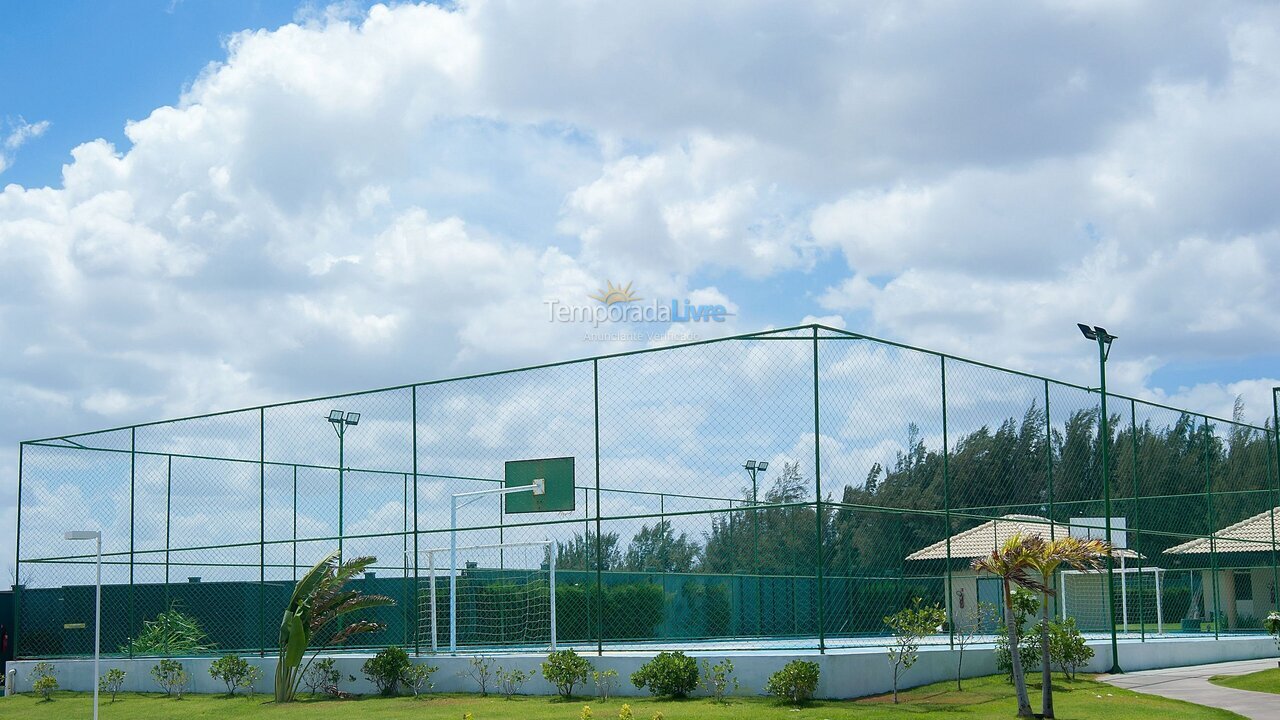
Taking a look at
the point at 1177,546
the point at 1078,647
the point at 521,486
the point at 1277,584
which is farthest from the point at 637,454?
the point at 1177,546

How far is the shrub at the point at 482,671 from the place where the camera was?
19.1 meters

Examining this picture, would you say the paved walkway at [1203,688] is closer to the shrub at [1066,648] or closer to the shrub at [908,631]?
the shrub at [1066,648]

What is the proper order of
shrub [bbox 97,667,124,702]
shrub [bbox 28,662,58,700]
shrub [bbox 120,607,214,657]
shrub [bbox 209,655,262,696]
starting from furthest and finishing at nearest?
shrub [bbox 28,662,58,700] < shrub [bbox 120,607,214,657] < shrub [bbox 97,667,124,702] < shrub [bbox 209,655,262,696]

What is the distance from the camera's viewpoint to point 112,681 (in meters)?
24.0

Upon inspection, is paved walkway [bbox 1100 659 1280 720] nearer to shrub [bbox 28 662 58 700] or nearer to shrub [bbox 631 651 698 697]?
shrub [bbox 631 651 698 697]

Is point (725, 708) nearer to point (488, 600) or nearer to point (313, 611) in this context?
point (313, 611)

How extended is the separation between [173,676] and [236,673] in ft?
6.38

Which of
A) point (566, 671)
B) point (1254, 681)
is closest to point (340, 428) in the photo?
point (566, 671)

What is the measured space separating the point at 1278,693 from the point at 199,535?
792 inches

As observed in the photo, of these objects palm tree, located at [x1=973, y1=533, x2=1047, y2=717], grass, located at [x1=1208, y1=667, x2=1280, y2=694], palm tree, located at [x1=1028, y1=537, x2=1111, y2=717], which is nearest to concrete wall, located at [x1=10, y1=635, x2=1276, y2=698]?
grass, located at [x1=1208, y1=667, x2=1280, y2=694]

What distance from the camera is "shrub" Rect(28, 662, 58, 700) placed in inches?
984

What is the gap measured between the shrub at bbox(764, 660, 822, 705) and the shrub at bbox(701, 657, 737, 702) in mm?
950

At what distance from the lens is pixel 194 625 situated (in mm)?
25500

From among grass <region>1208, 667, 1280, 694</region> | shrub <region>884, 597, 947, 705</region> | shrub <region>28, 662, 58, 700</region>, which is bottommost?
shrub <region>28, 662, 58, 700</region>
